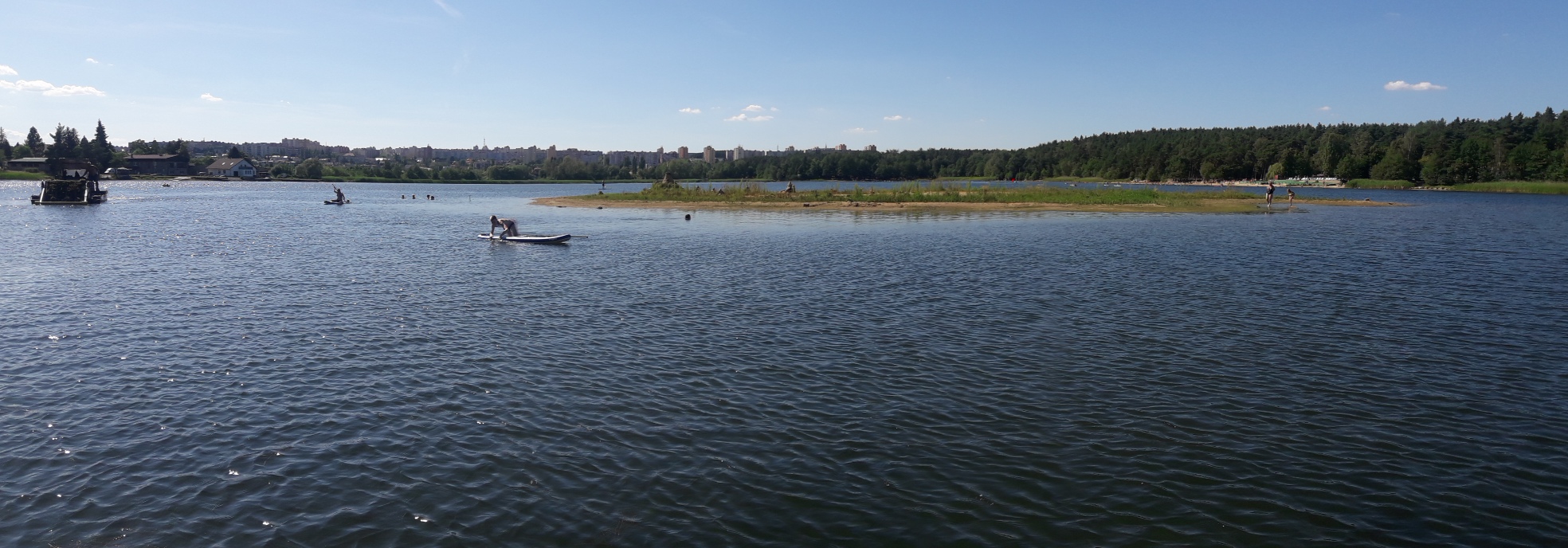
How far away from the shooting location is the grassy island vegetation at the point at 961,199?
86594 millimetres

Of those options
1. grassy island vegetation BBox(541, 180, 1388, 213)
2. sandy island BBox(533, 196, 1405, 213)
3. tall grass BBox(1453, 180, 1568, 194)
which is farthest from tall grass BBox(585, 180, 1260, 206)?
tall grass BBox(1453, 180, 1568, 194)

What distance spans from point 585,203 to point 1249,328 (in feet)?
273

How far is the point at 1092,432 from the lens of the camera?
1395 cm

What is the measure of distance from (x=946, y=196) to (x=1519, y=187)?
118m

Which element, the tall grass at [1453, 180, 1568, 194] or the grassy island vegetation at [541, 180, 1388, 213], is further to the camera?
the tall grass at [1453, 180, 1568, 194]

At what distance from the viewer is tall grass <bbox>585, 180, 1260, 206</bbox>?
89500mm

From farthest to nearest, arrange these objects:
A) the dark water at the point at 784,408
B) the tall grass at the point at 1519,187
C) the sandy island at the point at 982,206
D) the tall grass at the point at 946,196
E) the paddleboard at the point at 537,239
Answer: the tall grass at the point at 1519,187, the tall grass at the point at 946,196, the sandy island at the point at 982,206, the paddleboard at the point at 537,239, the dark water at the point at 784,408

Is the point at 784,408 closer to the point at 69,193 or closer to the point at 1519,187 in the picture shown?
the point at 69,193

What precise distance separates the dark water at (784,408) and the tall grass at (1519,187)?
140 metres

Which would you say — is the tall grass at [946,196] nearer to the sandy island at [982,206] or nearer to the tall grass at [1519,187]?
the sandy island at [982,206]

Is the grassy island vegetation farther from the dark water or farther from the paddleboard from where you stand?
the dark water

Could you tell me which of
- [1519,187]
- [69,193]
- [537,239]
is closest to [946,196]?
[537,239]

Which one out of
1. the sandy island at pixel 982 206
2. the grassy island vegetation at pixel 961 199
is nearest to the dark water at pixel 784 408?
the sandy island at pixel 982 206

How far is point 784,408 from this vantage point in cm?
1527
